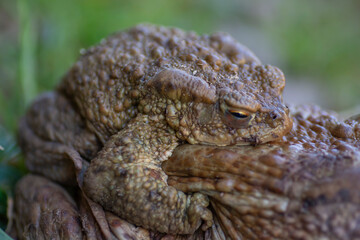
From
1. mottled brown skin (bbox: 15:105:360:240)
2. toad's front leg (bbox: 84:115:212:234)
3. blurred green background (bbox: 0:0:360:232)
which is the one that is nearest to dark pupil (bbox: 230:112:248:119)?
mottled brown skin (bbox: 15:105:360:240)

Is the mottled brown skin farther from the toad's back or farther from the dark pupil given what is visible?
the toad's back

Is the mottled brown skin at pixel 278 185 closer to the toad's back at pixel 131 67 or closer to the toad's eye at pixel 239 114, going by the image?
the toad's eye at pixel 239 114

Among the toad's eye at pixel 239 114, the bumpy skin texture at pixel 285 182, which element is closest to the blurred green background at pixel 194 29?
the bumpy skin texture at pixel 285 182

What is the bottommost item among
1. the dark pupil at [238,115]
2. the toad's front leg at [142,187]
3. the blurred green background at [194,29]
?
the toad's front leg at [142,187]

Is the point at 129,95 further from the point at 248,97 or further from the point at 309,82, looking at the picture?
the point at 309,82

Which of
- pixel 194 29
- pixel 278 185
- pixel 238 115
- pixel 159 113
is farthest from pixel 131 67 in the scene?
pixel 194 29

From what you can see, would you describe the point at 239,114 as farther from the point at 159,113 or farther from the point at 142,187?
the point at 142,187

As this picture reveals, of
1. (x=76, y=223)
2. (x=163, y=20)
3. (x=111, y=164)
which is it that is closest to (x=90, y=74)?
(x=111, y=164)

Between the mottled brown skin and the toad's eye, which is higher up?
the toad's eye
